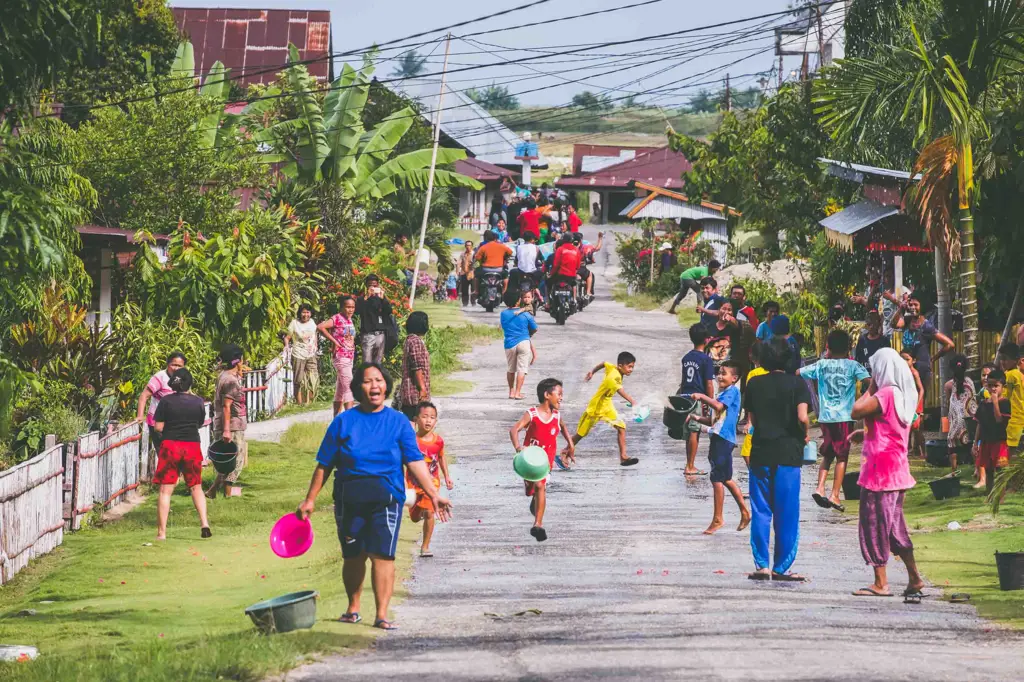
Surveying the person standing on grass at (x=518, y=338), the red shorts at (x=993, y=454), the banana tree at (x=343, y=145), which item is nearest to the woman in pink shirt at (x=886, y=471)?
the red shorts at (x=993, y=454)

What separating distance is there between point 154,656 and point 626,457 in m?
9.44

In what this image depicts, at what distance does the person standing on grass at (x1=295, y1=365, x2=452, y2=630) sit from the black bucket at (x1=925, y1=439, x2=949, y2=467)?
993 centimetres

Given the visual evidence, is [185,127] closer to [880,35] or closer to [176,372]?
[880,35]

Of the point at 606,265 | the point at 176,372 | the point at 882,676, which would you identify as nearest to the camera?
the point at 882,676

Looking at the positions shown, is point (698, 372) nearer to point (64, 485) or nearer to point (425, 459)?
point (425, 459)

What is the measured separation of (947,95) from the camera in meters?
16.3

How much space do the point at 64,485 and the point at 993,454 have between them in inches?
390

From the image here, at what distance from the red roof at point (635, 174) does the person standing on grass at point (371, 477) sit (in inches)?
2514

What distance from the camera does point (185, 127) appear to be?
2952cm

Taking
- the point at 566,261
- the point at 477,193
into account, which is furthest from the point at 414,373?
the point at 477,193

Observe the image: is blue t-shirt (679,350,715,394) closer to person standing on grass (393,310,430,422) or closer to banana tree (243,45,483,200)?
person standing on grass (393,310,430,422)

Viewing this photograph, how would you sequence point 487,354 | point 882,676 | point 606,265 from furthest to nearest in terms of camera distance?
1. point 606,265
2. point 487,354
3. point 882,676

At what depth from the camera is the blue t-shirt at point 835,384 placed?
1451 centimetres

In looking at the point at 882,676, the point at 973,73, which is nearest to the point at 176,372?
the point at 882,676
